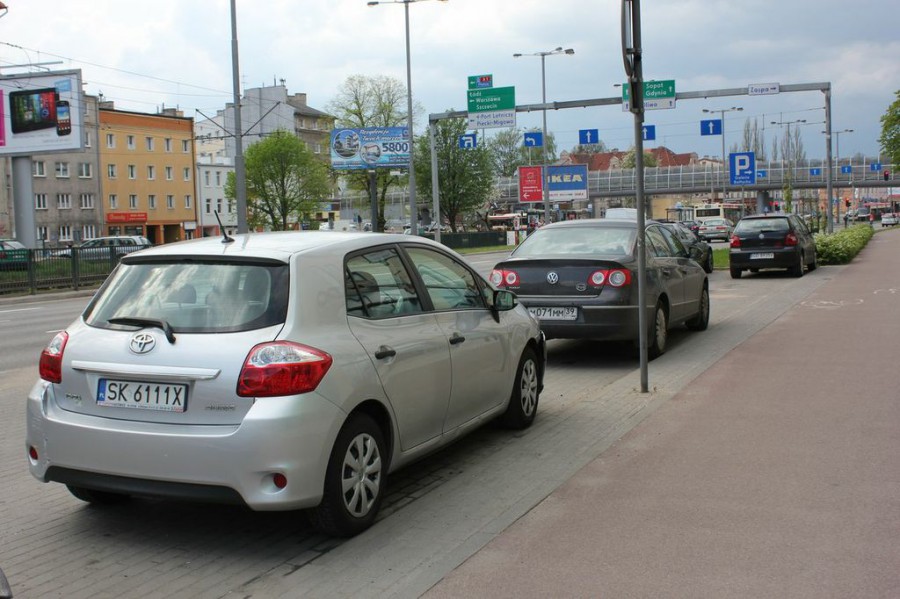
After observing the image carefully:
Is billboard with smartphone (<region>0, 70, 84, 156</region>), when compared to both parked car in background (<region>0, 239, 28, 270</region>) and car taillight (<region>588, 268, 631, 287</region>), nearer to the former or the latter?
parked car in background (<region>0, 239, 28, 270</region>)

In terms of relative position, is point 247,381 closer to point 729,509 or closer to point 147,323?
point 147,323

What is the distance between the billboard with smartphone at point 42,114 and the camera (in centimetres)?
4119

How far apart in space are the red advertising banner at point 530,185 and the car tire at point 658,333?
169ft

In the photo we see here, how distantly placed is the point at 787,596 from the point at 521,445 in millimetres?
2892

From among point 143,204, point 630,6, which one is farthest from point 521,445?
point 143,204

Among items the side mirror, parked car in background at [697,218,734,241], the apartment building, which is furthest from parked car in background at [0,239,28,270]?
the apartment building

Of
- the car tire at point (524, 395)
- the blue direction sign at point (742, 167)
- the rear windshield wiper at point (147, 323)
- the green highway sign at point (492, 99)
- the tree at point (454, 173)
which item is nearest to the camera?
the rear windshield wiper at point (147, 323)

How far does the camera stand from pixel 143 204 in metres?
82.1

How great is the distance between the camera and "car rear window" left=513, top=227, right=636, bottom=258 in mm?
10297

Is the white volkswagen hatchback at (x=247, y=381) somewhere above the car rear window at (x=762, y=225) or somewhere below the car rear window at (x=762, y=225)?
below

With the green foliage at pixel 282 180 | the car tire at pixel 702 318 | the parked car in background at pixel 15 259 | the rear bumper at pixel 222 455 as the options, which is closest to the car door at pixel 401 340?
the rear bumper at pixel 222 455

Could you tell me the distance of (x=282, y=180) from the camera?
85.7 metres

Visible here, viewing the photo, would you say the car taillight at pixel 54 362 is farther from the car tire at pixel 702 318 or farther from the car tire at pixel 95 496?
the car tire at pixel 702 318

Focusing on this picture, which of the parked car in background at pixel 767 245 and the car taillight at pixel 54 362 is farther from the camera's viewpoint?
the parked car in background at pixel 767 245
